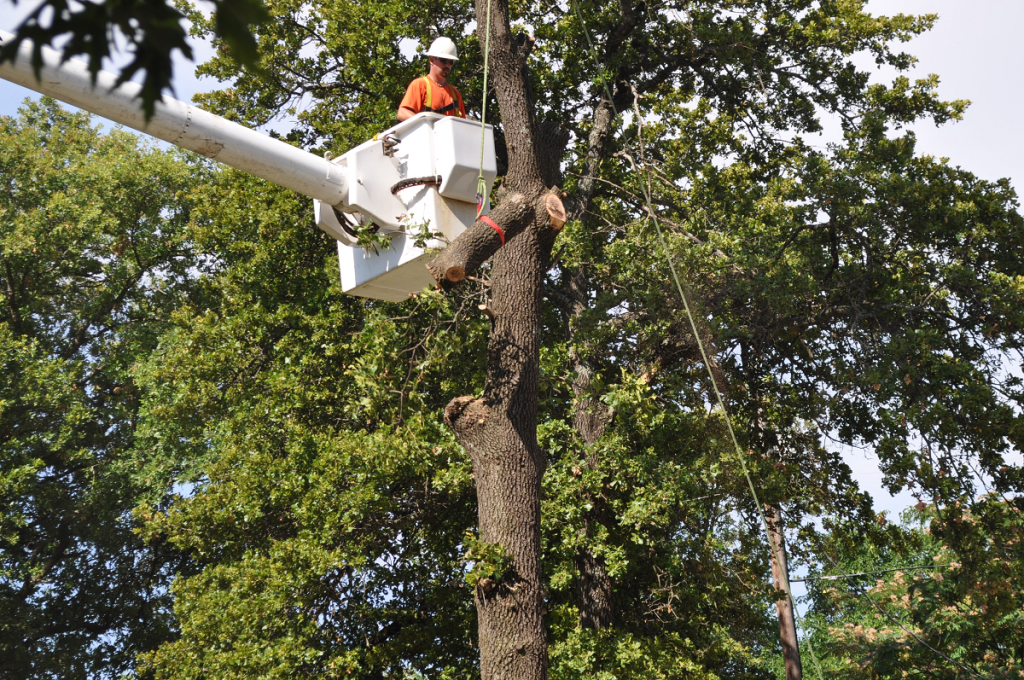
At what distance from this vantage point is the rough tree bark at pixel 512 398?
594cm

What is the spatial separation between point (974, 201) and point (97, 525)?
15.8 meters

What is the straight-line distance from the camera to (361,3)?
11.0 metres

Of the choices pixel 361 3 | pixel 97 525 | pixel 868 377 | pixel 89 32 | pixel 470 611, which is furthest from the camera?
pixel 97 525

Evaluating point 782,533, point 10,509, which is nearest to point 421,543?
point 782,533

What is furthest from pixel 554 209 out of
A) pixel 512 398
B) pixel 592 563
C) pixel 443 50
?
pixel 592 563

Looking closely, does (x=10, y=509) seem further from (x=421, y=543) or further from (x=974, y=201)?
(x=974, y=201)

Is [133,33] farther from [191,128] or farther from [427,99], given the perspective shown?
[427,99]

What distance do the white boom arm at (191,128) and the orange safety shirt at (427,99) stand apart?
2.44ft

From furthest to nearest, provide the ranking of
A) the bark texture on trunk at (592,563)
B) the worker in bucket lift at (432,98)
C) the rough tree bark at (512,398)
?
the bark texture on trunk at (592,563)
the worker in bucket lift at (432,98)
the rough tree bark at (512,398)

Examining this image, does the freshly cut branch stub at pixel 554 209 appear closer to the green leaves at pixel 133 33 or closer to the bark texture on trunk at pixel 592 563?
the bark texture on trunk at pixel 592 563

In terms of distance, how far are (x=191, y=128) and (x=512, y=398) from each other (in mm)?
2470

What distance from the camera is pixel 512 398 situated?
6.37 metres

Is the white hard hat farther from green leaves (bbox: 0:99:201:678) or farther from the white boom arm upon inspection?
green leaves (bbox: 0:99:201:678)

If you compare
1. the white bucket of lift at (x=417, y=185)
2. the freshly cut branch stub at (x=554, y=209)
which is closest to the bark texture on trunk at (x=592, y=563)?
the freshly cut branch stub at (x=554, y=209)
